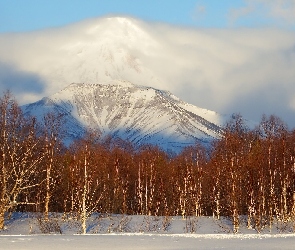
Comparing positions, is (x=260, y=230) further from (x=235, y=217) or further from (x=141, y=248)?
(x=141, y=248)

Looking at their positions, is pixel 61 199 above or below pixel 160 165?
below

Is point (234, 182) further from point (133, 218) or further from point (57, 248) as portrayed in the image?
point (57, 248)

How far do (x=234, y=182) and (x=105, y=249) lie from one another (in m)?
21.2

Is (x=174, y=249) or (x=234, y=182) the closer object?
(x=174, y=249)

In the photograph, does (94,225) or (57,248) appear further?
(94,225)

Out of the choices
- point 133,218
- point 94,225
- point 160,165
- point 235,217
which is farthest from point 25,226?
point 160,165

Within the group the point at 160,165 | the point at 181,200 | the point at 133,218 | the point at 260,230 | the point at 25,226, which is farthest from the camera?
the point at 160,165

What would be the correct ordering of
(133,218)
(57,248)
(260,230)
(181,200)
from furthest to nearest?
1. (181,200)
2. (133,218)
3. (260,230)
4. (57,248)

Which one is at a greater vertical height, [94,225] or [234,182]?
[234,182]

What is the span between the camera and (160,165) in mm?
74875

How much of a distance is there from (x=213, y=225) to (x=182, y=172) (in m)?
10.8

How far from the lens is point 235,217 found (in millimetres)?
40094

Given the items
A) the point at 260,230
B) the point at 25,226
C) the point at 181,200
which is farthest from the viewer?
the point at 181,200

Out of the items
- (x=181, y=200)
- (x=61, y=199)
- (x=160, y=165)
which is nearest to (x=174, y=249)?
(x=181, y=200)
